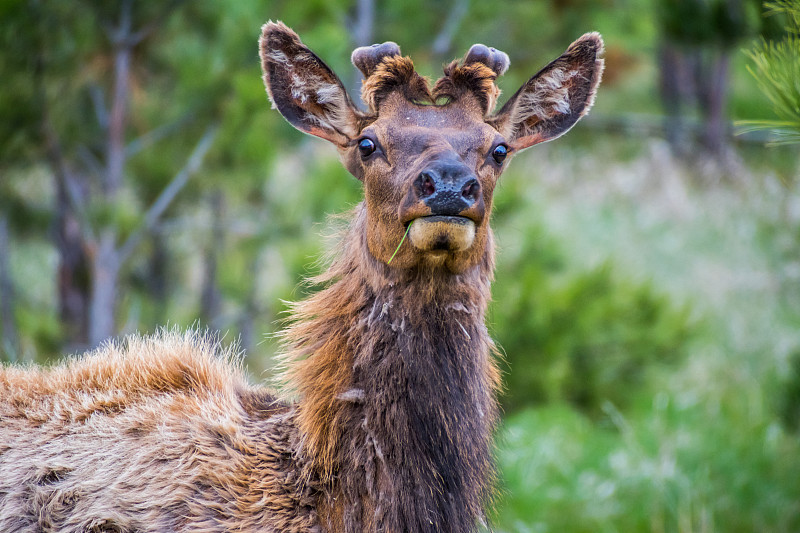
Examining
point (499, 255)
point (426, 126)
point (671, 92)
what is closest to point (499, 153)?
point (426, 126)

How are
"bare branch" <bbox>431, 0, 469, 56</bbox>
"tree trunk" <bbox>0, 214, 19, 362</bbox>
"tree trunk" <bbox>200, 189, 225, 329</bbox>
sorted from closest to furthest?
"tree trunk" <bbox>0, 214, 19, 362</bbox> < "bare branch" <bbox>431, 0, 469, 56</bbox> < "tree trunk" <bbox>200, 189, 225, 329</bbox>

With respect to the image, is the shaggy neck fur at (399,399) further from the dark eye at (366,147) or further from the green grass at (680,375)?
the green grass at (680,375)

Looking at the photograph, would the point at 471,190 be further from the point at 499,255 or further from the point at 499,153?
the point at 499,255

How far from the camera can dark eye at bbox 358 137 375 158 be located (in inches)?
143

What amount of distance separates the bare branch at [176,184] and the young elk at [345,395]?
458 cm

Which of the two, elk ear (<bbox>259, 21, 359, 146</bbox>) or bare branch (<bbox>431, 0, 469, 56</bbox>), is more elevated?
bare branch (<bbox>431, 0, 469, 56</bbox>)

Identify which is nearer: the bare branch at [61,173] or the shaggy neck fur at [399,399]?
the shaggy neck fur at [399,399]

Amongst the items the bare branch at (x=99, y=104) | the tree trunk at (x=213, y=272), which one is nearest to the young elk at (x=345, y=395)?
the bare branch at (x=99, y=104)

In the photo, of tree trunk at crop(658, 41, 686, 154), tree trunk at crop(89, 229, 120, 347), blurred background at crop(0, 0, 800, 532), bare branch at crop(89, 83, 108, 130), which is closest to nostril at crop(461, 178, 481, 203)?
blurred background at crop(0, 0, 800, 532)

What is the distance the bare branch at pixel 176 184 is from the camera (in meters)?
8.25

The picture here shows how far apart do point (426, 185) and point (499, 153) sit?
659mm

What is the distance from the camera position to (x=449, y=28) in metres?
10.1

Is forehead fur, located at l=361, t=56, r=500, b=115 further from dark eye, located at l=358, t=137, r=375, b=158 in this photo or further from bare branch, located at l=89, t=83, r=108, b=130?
bare branch, located at l=89, t=83, r=108, b=130

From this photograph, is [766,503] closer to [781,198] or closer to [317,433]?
[317,433]
